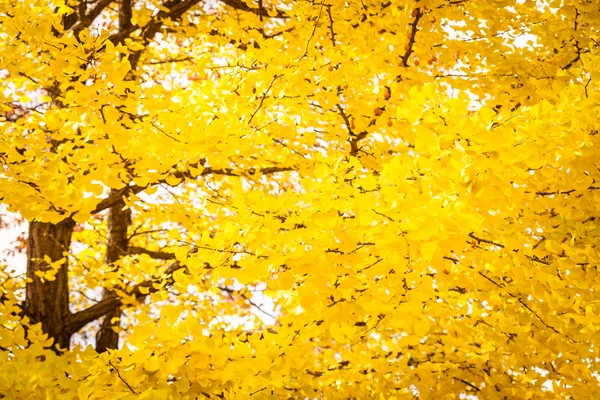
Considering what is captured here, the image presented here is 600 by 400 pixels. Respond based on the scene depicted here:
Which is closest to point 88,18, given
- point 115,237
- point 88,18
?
point 88,18

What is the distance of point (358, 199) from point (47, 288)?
13.4ft

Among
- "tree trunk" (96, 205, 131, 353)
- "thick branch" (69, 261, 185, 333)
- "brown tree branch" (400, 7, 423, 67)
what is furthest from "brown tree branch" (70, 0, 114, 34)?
"brown tree branch" (400, 7, 423, 67)

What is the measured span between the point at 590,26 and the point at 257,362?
8.80 ft

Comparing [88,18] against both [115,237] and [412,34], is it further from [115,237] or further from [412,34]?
[412,34]

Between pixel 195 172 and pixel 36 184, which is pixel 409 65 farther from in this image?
pixel 36 184

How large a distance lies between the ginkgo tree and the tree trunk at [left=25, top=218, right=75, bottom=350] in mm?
1172

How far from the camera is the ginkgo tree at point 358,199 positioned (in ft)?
5.73

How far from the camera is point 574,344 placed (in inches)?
93.2

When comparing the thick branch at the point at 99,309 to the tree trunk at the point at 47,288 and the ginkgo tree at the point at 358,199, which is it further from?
the ginkgo tree at the point at 358,199

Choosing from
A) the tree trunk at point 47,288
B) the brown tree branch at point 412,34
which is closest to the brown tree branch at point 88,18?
the tree trunk at point 47,288

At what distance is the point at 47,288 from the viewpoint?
4801 millimetres

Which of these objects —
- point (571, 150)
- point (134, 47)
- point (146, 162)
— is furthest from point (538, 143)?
point (134, 47)

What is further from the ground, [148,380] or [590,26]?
[590,26]

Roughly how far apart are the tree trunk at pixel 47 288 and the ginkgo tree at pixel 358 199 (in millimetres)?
1172
